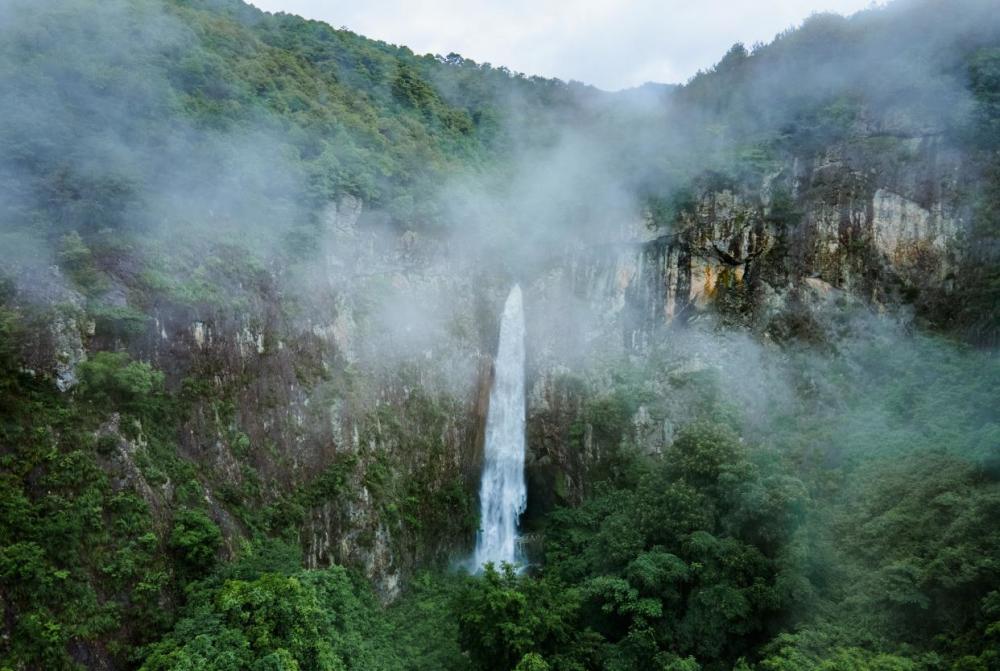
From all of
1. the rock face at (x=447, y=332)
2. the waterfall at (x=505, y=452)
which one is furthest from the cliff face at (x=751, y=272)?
the waterfall at (x=505, y=452)

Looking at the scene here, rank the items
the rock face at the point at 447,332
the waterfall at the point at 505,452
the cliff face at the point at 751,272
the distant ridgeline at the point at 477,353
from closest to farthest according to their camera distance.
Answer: the distant ridgeline at the point at 477,353 < the rock face at the point at 447,332 < the cliff face at the point at 751,272 < the waterfall at the point at 505,452

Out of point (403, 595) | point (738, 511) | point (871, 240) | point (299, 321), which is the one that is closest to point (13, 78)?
point (299, 321)

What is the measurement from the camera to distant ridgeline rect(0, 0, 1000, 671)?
12.8m

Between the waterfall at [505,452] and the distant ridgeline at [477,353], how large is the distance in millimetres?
513

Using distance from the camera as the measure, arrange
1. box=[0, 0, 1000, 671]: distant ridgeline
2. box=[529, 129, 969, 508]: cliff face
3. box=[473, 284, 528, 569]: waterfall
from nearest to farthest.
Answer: box=[0, 0, 1000, 671]: distant ridgeline, box=[529, 129, 969, 508]: cliff face, box=[473, 284, 528, 569]: waterfall

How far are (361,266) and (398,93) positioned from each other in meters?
14.1

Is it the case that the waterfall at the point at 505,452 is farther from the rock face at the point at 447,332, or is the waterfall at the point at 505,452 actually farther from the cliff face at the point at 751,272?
the cliff face at the point at 751,272

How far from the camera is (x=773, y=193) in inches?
990

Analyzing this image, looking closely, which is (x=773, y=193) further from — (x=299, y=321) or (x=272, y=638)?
(x=272, y=638)

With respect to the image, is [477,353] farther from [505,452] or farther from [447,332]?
[505,452]

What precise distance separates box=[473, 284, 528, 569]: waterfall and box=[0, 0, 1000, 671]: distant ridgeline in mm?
513

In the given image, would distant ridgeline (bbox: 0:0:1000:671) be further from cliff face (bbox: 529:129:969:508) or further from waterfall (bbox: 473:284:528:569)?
waterfall (bbox: 473:284:528:569)

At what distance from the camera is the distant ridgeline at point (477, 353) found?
12.8 m

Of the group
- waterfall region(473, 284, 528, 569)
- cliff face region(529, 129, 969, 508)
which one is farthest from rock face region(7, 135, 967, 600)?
waterfall region(473, 284, 528, 569)
